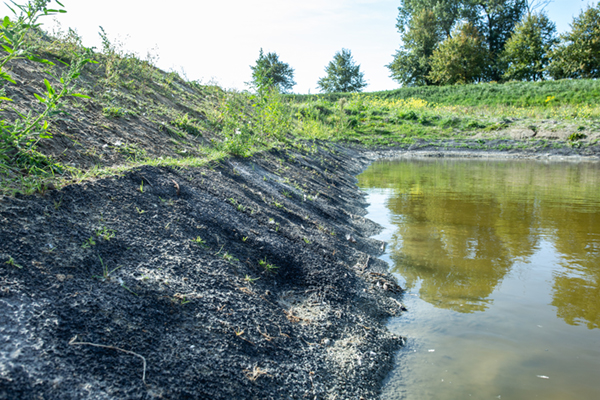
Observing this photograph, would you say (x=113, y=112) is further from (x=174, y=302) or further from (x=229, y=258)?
(x=174, y=302)

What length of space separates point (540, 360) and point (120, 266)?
287cm

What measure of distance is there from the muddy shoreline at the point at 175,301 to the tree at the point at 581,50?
3759cm

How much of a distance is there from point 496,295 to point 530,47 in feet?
133

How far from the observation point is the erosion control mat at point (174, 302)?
1.60 m

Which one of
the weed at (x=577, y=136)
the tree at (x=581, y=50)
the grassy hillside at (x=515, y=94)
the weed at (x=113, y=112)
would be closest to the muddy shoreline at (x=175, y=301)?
the weed at (x=113, y=112)

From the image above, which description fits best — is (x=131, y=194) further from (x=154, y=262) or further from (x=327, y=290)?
(x=327, y=290)

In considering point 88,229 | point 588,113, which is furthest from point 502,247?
point 588,113

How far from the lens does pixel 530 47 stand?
114 feet

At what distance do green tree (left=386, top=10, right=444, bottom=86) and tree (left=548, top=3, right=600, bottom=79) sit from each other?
40.8 ft

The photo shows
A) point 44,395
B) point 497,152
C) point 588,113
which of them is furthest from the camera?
point 588,113

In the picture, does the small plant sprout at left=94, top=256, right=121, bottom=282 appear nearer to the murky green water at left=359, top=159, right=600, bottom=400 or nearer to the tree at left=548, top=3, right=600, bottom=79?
the murky green water at left=359, top=159, right=600, bottom=400

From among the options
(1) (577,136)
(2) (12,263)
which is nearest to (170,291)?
(2) (12,263)

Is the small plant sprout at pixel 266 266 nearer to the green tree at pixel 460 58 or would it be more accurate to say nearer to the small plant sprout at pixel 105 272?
the small plant sprout at pixel 105 272

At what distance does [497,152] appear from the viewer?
18078 millimetres
